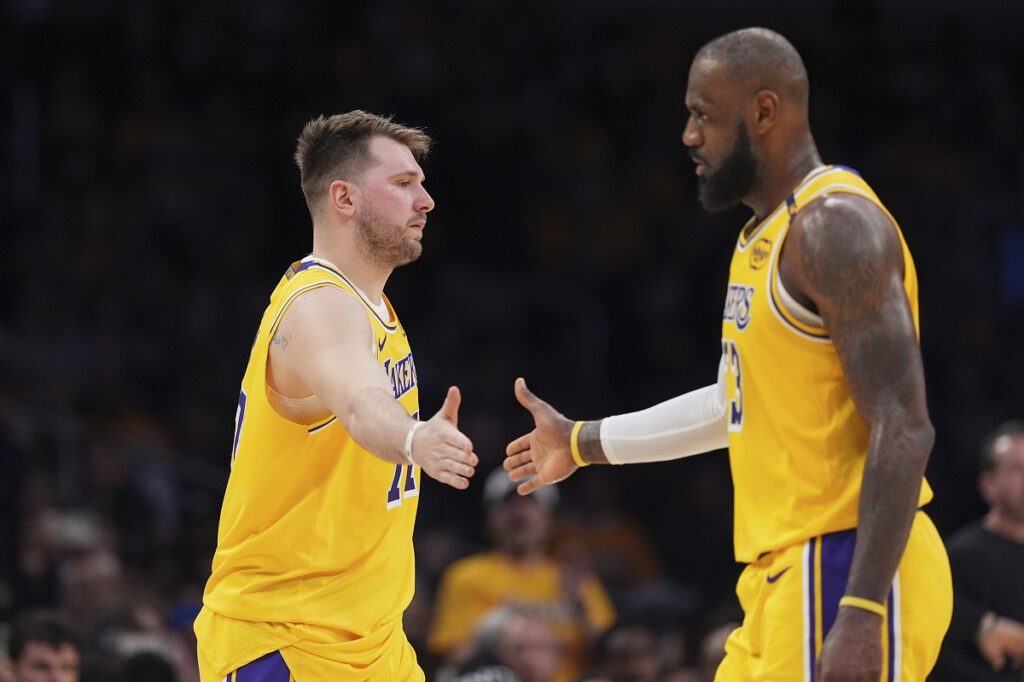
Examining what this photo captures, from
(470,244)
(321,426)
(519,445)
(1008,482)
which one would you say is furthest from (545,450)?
(470,244)

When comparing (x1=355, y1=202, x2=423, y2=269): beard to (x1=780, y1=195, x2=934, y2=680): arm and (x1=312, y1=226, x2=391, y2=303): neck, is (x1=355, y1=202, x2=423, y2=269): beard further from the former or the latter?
(x1=780, y1=195, x2=934, y2=680): arm

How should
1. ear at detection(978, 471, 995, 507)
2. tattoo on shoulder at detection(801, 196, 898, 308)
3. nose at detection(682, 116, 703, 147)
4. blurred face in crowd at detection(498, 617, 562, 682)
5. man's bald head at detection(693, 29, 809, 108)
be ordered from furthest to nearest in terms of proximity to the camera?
blurred face in crowd at detection(498, 617, 562, 682), ear at detection(978, 471, 995, 507), nose at detection(682, 116, 703, 147), man's bald head at detection(693, 29, 809, 108), tattoo on shoulder at detection(801, 196, 898, 308)

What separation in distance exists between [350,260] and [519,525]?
5002 mm

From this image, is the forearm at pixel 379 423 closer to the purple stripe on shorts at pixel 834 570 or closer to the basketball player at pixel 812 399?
the basketball player at pixel 812 399

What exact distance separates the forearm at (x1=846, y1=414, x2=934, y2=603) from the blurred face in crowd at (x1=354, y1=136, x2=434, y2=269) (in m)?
1.84

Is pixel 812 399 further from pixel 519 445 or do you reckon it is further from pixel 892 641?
pixel 519 445

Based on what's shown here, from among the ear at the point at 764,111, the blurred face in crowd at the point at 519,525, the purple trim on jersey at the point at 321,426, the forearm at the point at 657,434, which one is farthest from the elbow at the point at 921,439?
the blurred face in crowd at the point at 519,525

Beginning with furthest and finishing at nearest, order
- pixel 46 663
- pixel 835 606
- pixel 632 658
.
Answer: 1. pixel 632 658
2. pixel 46 663
3. pixel 835 606

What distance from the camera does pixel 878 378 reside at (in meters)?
3.83

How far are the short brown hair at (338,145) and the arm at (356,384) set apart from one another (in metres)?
0.59

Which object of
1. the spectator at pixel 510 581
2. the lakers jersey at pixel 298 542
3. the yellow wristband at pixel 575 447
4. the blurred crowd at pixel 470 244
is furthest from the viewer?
the blurred crowd at pixel 470 244

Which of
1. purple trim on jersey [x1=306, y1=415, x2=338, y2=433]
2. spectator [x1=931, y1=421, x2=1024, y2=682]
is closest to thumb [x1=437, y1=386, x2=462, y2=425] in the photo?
purple trim on jersey [x1=306, y1=415, x2=338, y2=433]

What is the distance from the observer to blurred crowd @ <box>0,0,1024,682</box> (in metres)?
11.5

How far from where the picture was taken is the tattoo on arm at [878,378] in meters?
3.79
